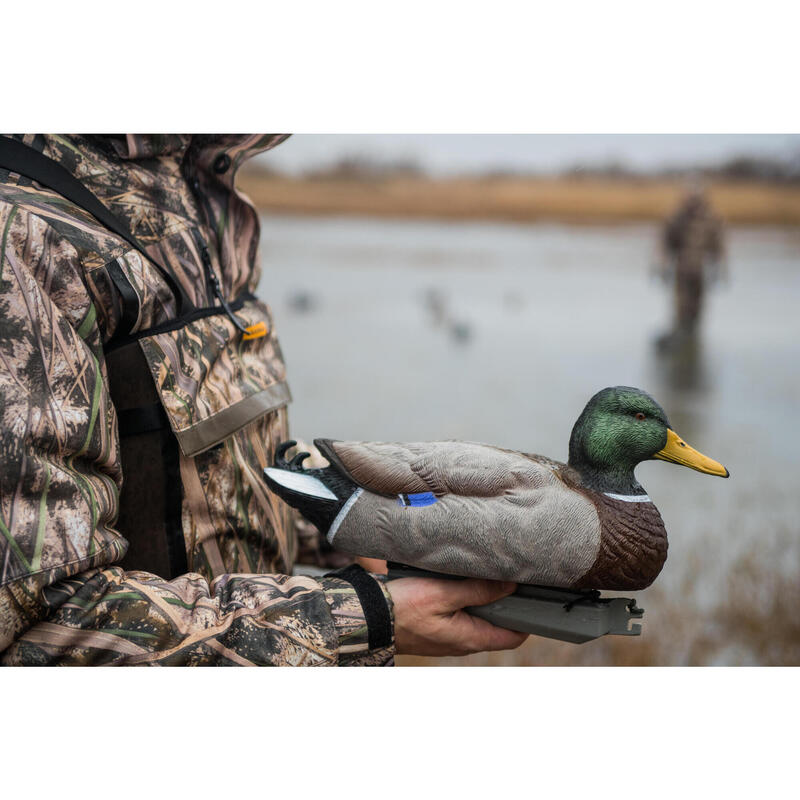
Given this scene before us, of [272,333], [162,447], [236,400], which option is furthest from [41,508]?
[272,333]

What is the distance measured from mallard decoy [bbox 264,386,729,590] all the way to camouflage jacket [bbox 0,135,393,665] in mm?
103

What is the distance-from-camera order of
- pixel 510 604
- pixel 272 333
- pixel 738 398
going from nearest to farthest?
pixel 510 604, pixel 272 333, pixel 738 398

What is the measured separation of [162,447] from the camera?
903mm

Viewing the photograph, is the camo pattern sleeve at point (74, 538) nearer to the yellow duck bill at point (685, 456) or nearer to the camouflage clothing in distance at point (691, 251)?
the yellow duck bill at point (685, 456)

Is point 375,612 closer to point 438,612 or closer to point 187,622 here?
point 438,612

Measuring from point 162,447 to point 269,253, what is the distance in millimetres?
1438

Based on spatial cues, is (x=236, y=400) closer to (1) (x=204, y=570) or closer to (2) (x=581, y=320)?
(1) (x=204, y=570)

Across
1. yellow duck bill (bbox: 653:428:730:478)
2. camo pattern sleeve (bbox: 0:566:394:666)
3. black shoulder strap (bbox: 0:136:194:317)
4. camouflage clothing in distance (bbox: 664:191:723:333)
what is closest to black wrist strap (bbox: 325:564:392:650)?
camo pattern sleeve (bbox: 0:566:394:666)

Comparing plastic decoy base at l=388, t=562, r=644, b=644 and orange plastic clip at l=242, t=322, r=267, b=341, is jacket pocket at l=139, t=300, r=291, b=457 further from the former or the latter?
plastic decoy base at l=388, t=562, r=644, b=644

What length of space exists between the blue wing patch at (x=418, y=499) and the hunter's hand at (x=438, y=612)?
0.10 metres

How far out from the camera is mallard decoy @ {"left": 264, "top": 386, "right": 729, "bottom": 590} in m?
0.84

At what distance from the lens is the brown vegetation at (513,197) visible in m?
2.00

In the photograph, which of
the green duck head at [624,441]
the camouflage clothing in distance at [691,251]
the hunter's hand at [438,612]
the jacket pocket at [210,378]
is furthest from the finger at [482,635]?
the camouflage clothing in distance at [691,251]

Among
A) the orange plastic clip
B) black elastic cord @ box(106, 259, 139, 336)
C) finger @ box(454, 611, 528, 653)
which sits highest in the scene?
black elastic cord @ box(106, 259, 139, 336)
